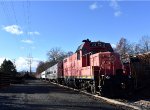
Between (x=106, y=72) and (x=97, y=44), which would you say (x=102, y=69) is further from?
(x=97, y=44)

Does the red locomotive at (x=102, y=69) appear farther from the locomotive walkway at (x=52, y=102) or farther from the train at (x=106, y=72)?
the locomotive walkway at (x=52, y=102)

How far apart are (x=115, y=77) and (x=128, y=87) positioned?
3.25 ft

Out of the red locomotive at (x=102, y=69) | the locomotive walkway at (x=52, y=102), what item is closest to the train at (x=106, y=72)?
the red locomotive at (x=102, y=69)

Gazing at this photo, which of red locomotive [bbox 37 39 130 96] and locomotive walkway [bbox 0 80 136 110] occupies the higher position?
red locomotive [bbox 37 39 130 96]

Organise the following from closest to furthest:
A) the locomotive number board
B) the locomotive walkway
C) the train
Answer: the locomotive walkway < the train < the locomotive number board

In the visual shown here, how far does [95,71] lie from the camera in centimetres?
2223

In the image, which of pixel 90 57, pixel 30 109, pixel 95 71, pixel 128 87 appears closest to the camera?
pixel 30 109

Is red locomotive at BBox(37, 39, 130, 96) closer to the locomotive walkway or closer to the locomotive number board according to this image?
the locomotive number board

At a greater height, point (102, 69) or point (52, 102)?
point (102, 69)

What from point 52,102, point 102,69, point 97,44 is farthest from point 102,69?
point 52,102

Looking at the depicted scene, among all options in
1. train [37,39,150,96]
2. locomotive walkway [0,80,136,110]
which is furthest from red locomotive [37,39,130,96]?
locomotive walkway [0,80,136,110]

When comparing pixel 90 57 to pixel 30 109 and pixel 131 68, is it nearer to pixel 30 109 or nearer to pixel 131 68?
pixel 131 68

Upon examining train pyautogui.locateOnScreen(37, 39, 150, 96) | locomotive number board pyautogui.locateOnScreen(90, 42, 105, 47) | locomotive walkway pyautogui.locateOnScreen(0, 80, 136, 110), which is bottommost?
locomotive walkway pyautogui.locateOnScreen(0, 80, 136, 110)

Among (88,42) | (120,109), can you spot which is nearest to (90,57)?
(88,42)
